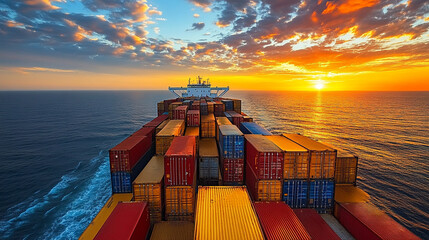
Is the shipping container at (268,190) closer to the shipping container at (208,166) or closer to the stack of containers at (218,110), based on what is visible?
the shipping container at (208,166)

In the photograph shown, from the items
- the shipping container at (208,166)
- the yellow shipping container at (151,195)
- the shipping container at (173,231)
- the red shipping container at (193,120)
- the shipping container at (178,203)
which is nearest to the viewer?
the shipping container at (173,231)

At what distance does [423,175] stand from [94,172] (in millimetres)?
54519

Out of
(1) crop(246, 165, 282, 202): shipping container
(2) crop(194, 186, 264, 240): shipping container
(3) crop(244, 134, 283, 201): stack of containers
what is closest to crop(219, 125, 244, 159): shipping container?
(3) crop(244, 134, 283, 201): stack of containers

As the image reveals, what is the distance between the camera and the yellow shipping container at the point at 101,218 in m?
12.6

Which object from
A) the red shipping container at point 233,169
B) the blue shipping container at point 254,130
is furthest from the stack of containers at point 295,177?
the blue shipping container at point 254,130

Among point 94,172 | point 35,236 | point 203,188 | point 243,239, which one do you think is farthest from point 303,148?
point 94,172

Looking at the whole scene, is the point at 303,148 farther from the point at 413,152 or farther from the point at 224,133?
the point at 413,152

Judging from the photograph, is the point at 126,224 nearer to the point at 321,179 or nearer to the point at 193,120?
the point at 321,179

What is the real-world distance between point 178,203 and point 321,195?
10.9 metres

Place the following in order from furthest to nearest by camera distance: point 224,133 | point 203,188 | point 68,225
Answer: point 68,225
point 224,133
point 203,188

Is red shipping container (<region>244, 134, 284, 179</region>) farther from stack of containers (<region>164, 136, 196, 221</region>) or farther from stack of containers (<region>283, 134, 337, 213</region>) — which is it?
stack of containers (<region>164, 136, 196, 221</region>)

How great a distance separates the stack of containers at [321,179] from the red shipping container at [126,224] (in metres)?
12.1

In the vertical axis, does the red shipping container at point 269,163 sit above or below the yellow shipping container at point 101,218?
above

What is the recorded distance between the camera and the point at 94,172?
33.8 meters
